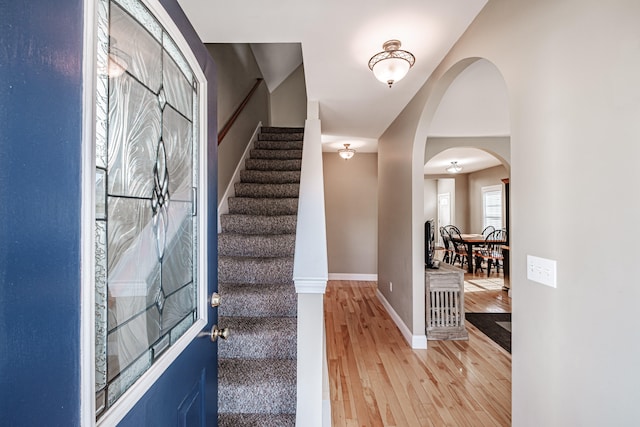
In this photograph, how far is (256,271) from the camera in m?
2.40

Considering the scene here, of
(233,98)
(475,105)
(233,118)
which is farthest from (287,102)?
(475,105)

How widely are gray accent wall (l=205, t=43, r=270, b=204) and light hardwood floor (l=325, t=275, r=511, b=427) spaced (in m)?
2.07

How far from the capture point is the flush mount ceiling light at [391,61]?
195 cm

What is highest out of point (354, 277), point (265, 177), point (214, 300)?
point (265, 177)

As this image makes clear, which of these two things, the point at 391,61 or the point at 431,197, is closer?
the point at 391,61

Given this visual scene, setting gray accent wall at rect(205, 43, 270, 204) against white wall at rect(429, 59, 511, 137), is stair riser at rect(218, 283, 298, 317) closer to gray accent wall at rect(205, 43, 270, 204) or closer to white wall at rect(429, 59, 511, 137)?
gray accent wall at rect(205, 43, 270, 204)

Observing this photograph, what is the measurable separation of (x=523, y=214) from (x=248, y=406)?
1.82 meters

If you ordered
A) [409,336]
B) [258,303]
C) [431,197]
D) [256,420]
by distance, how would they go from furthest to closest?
1. [431,197]
2. [409,336]
3. [258,303]
4. [256,420]

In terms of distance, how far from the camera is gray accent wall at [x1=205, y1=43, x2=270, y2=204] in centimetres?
295

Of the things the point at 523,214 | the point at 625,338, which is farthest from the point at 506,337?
the point at 625,338

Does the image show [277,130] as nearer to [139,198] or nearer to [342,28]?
[342,28]

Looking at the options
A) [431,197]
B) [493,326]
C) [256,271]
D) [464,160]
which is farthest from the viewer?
[431,197]

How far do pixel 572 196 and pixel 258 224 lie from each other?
7.90 ft

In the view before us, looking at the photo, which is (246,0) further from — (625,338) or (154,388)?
(625,338)
